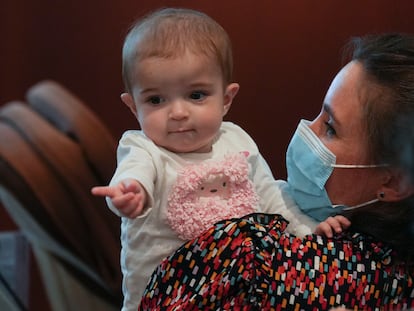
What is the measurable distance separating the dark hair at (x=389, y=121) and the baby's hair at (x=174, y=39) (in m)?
0.24

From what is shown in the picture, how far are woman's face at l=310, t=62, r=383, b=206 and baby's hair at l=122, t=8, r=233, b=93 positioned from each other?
0.19m

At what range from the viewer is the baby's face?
1254 mm

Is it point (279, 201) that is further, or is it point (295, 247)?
point (279, 201)

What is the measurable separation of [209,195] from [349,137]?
9.8 inches

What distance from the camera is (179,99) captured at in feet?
4.18

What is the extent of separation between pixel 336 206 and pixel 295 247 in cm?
13

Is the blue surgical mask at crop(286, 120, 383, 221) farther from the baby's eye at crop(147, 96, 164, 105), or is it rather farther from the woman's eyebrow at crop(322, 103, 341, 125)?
the baby's eye at crop(147, 96, 164, 105)

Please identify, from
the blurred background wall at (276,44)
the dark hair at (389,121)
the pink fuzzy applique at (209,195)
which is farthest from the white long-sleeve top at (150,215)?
the blurred background wall at (276,44)

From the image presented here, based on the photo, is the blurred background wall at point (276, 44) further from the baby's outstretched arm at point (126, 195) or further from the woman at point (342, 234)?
the baby's outstretched arm at point (126, 195)

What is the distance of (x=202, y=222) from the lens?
1.27 meters

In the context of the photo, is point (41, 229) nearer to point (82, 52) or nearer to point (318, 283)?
point (318, 283)

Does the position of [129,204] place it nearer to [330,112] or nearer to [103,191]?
[103,191]

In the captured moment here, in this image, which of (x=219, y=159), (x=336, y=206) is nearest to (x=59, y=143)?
(x=219, y=159)

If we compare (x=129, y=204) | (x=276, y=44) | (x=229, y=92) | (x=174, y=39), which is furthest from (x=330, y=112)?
(x=276, y=44)
